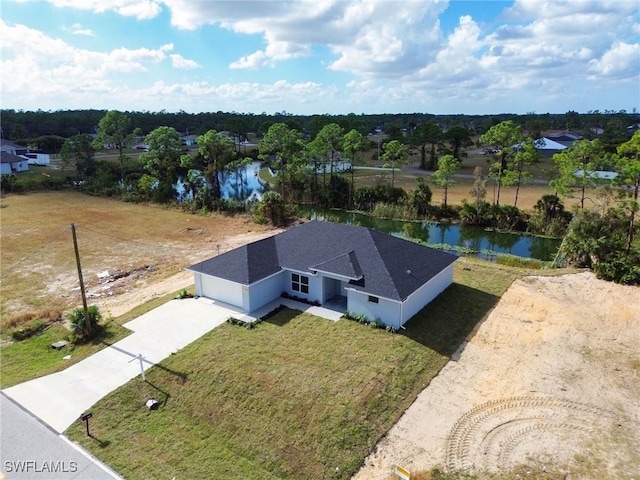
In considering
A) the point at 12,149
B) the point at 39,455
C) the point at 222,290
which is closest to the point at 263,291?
the point at 222,290

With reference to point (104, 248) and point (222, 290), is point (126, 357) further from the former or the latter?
point (104, 248)

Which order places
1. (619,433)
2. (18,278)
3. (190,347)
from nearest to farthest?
(619,433) < (190,347) < (18,278)

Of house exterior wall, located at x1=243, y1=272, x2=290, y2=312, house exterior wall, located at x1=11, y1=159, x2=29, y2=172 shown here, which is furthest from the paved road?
house exterior wall, located at x1=11, y1=159, x2=29, y2=172

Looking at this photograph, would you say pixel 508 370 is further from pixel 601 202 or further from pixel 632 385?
pixel 601 202

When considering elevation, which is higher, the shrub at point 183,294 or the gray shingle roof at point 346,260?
the gray shingle roof at point 346,260

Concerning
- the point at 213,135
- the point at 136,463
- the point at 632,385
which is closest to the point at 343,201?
the point at 213,135

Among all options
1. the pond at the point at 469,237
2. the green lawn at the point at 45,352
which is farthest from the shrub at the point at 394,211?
the green lawn at the point at 45,352

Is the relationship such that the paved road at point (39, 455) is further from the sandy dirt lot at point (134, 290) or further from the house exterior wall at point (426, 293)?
the house exterior wall at point (426, 293)
